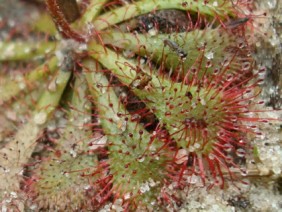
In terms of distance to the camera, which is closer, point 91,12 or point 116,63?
point 116,63

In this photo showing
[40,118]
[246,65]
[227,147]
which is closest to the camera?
[227,147]

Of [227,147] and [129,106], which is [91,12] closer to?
[129,106]

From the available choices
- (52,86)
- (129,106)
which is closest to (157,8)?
(129,106)

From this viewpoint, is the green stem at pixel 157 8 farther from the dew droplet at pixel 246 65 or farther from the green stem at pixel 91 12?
the dew droplet at pixel 246 65

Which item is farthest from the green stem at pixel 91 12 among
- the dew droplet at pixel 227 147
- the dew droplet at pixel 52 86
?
the dew droplet at pixel 227 147

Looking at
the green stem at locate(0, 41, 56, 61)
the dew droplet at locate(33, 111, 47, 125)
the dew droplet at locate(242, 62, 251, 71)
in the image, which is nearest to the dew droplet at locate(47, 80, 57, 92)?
the dew droplet at locate(33, 111, 47, 125)

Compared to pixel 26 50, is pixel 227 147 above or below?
below

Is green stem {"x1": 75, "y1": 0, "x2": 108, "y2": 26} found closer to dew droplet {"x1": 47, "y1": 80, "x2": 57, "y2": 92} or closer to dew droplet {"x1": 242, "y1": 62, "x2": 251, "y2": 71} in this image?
dew droplet {"x1": 47, "y1": 80, "x2": 57, "y2": 92}
